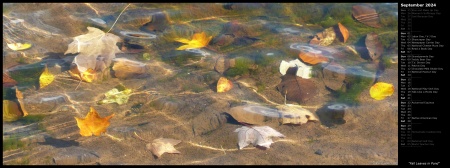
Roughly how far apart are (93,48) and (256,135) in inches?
57.4

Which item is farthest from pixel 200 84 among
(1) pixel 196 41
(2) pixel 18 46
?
(2) pixel 18 46

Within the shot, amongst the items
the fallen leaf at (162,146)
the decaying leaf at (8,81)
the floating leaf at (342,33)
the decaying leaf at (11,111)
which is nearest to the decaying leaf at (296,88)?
the floating leaf at (342,33)

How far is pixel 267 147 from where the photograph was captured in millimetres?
2438

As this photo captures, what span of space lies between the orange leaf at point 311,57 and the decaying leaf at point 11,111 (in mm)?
1991

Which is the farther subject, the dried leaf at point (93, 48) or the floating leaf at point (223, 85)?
the dried leaf at point (93, 48)

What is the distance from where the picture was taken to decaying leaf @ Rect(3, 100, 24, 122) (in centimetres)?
263

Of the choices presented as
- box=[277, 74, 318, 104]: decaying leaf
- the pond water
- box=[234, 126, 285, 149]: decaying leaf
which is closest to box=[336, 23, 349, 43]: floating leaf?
the pond water

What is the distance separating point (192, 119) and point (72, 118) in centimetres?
77

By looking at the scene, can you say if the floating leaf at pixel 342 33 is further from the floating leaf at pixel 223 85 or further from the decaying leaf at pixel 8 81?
the decaying leaf at pixel 8 81

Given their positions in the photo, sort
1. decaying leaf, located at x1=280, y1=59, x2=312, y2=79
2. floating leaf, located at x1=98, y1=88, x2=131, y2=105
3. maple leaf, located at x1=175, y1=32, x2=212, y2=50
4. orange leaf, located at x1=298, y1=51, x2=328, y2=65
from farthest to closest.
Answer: maple leaf, located at x1=175, y1=32, x2=212, y2=50, orange leaf, located at x1=298, y1=51, x2=328, y2=65, decaying leaf, located at x1=280, y1=59, x2=312, y2=79, floating leaf, located at x1=98, y1=88, x2=131, y2=105

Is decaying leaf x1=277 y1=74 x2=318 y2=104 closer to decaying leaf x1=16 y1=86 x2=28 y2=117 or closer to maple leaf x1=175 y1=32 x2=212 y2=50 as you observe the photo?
maple leaf x1=175 y1=32 x2=212 y2=50

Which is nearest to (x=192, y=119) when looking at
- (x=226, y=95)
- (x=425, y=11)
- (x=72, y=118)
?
(x=226, y=95)

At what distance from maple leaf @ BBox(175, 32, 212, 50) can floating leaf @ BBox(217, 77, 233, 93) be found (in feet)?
1.55

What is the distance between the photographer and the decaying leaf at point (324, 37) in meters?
3.30
